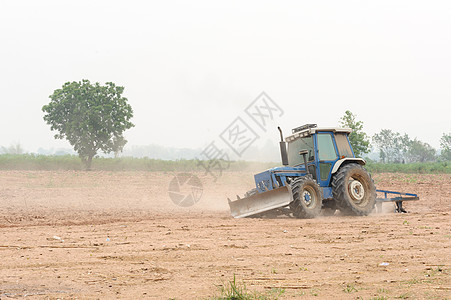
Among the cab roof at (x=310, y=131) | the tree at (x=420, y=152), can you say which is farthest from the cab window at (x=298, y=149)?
the tree at (x=420, y=152)

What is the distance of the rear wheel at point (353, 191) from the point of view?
11625 millimetres

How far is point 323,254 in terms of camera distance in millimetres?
6734

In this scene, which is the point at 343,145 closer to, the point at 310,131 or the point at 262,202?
the point at 310,131

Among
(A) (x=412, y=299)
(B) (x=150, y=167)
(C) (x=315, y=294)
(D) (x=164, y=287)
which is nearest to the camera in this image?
(A) (x=412, y=299)

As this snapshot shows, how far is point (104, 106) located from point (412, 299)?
127 feet

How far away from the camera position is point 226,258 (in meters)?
6.59

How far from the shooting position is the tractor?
11047mm

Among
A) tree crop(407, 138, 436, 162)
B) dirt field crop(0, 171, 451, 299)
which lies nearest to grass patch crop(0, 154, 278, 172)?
dirt field crop(0, 171, 451, 299)

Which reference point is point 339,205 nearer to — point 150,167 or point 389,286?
point 389,286

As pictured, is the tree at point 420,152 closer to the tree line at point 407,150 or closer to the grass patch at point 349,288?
the tree line at point 407,150

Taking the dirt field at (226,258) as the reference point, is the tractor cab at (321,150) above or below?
above

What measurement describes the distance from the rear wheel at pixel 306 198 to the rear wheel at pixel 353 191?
69cm

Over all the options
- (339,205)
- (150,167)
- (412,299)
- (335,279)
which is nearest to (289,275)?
(335,279)

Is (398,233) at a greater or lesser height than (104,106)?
lesser
